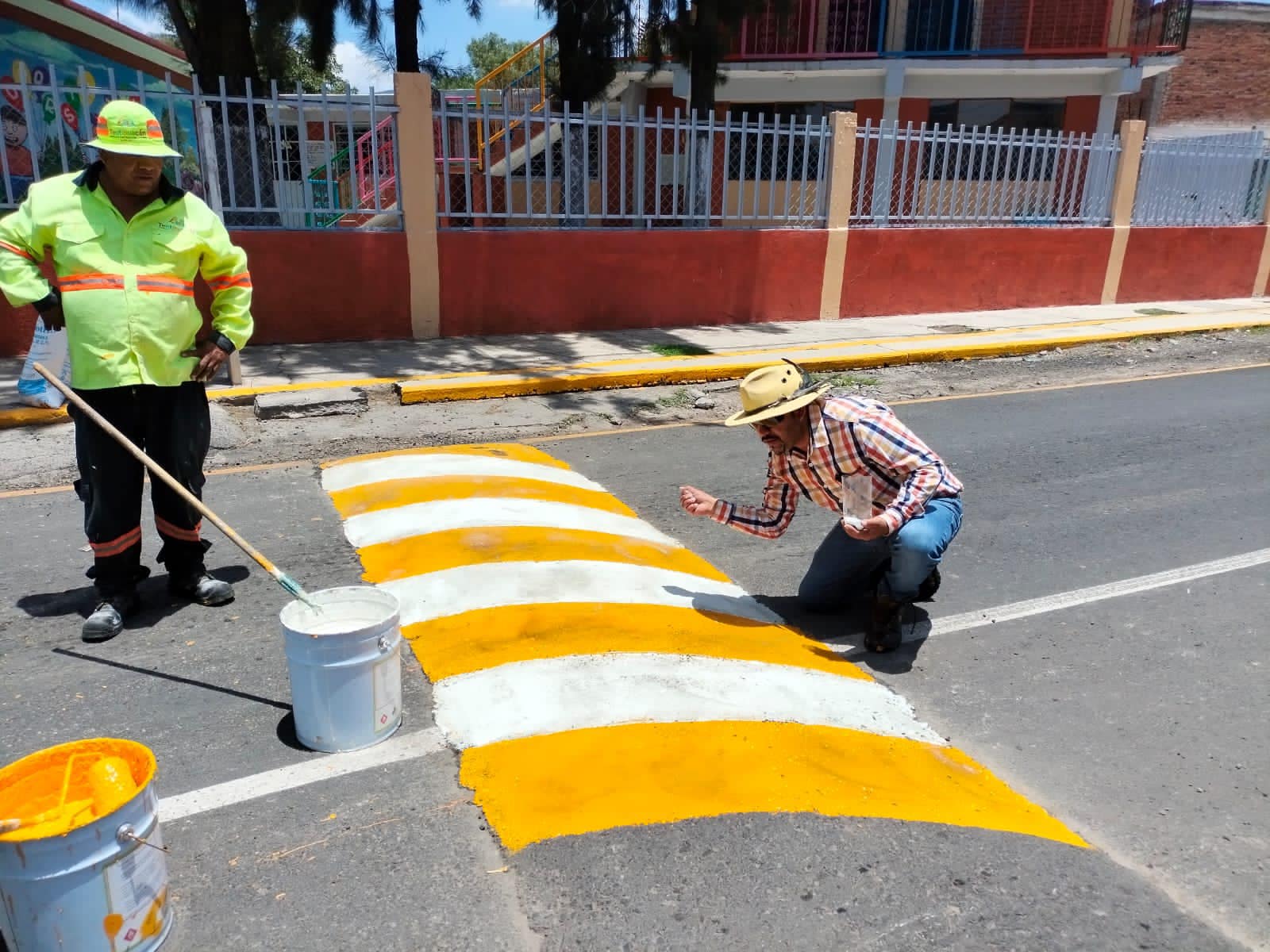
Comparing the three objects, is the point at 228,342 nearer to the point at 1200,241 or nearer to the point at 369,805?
the point at 369,805

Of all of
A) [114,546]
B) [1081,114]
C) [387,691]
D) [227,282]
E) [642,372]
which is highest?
[1081,114]

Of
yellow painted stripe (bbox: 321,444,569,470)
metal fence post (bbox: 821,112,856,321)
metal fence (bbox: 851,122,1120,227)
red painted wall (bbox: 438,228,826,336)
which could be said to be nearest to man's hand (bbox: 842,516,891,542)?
yellow painted stripe (bbox: 321,444,569,470)

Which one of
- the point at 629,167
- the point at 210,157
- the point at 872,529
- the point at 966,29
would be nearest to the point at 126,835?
the point at 872,529

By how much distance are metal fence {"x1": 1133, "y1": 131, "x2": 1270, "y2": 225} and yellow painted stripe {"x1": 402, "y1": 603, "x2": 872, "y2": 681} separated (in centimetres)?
1383

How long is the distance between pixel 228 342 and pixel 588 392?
485 cm

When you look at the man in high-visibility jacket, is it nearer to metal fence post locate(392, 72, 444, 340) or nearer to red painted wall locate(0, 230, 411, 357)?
red painted wall locate(0, 230, 411, 357)

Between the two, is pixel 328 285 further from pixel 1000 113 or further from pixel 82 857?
pixel 1000 113

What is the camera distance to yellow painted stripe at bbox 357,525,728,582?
4527 mm

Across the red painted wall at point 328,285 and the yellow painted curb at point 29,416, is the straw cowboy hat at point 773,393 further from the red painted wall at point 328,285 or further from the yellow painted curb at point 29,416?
the red painted wall at point 328,285

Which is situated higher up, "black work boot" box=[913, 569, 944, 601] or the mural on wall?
the mural on wall

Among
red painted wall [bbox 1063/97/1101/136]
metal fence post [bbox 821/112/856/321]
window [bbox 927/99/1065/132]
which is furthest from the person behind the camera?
window [bbox 927/99/1065/132]

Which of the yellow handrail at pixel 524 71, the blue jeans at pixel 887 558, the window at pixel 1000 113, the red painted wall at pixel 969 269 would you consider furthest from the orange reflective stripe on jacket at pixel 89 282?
the window at pixel 1000 113

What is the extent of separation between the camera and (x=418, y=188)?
31.3 ft

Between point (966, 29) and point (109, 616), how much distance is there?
2120 cm
